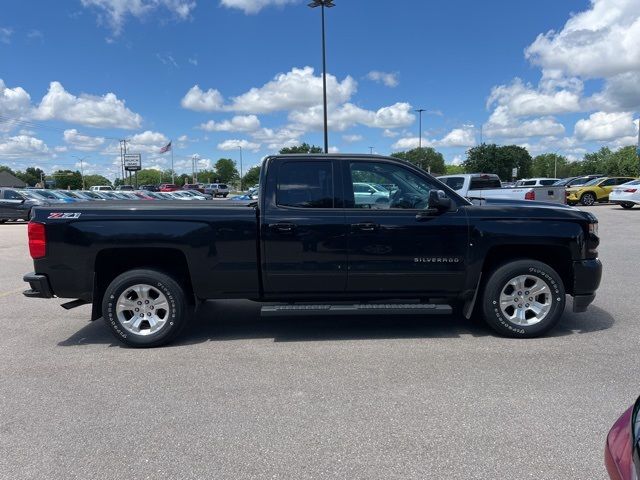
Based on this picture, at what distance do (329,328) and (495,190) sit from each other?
10999 millimetres

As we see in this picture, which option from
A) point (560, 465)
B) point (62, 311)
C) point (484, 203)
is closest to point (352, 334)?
point (484, 203)

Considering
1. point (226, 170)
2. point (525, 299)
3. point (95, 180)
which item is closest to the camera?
point (525, 299)

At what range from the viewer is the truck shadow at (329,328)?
17.5ft

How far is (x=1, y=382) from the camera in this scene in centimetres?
420

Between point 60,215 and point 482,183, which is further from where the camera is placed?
point 482,183

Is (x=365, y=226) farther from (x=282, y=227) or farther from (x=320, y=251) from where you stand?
(x=282, y=227)

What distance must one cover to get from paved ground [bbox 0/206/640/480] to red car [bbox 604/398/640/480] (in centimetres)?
101

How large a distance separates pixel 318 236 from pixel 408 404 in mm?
1917

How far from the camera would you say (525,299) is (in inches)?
203

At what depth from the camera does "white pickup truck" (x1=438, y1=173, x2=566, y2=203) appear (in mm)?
14870

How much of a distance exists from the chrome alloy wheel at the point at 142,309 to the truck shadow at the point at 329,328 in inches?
13.7

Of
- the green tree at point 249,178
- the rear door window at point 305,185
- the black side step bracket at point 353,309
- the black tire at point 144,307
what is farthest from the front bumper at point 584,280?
the green tree at point 249,178

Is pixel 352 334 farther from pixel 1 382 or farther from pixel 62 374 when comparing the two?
pixel 1 382

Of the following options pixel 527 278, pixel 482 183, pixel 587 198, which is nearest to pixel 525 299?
pixel 527 278
